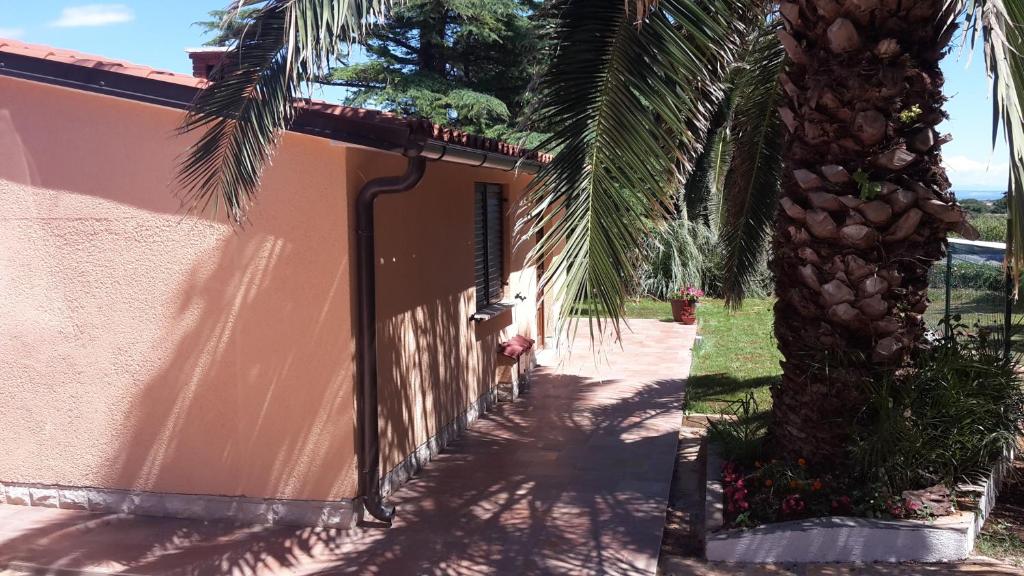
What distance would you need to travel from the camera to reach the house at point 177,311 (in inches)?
239

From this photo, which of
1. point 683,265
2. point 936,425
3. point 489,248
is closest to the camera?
point 936,425

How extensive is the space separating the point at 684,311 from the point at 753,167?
8574 millimetres

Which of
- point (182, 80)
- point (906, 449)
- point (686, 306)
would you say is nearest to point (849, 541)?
point (906, 449)

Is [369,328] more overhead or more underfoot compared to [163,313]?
more underfoot

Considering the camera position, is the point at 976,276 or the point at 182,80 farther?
the point at 976,276

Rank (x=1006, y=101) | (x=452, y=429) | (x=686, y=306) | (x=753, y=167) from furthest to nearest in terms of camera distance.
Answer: (x=686, y=306) → (x=452, y=429) → (x=753, y=167) → (x=1006, y=101)

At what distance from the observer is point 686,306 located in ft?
53.3

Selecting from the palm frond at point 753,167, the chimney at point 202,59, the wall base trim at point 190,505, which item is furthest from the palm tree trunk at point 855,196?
the chimney at point 202,59

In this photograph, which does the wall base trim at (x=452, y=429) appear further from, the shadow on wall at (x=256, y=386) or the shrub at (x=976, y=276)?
the shrub at (x=976, y=276)

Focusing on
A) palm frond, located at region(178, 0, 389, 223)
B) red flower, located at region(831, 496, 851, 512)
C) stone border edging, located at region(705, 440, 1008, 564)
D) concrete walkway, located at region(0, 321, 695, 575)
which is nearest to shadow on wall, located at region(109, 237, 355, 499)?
concrete walkway, located at region(0, 321, 695, 575)

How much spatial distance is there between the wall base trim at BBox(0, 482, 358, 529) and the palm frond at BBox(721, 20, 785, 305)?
4.44 metres

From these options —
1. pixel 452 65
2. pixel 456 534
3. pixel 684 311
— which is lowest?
pixel 456 534

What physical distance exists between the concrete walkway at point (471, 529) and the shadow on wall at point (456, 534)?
0.01m

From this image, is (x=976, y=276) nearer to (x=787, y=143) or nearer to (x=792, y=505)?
(x=787, y=143)
